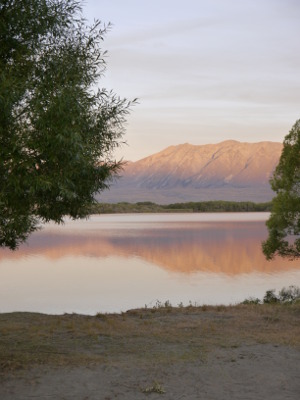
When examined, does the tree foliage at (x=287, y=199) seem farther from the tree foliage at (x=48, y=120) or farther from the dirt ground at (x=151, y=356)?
the tree foliage at (x=48, y=120)

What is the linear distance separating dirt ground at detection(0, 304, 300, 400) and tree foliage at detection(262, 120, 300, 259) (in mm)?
5685

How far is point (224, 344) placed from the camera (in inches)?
730

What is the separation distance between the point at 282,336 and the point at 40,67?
522 inches

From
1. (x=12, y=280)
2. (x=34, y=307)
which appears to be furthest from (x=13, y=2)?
(x=12, y=280)

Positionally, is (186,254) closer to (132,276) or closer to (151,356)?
(132,276)

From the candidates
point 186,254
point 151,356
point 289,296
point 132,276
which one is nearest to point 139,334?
point 151,356

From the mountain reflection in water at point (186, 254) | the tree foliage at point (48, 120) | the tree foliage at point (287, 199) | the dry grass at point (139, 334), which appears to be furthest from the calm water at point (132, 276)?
the tree foliage at point (48, 120)

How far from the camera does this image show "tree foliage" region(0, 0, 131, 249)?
1318 centimetres

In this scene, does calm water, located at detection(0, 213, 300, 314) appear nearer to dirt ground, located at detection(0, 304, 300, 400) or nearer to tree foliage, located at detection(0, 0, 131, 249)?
dirt ground, located at detection(0, 304, 300, 400)

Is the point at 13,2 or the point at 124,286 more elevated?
the point at 13,2

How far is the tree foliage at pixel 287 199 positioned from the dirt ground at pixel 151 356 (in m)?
5.69

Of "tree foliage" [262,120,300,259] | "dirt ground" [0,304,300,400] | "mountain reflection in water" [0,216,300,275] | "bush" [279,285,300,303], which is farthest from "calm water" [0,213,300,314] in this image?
"dirt ground" [0,304,300,400]

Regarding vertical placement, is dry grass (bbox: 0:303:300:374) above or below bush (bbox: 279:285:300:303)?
above

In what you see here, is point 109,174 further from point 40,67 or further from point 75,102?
point 40,67
